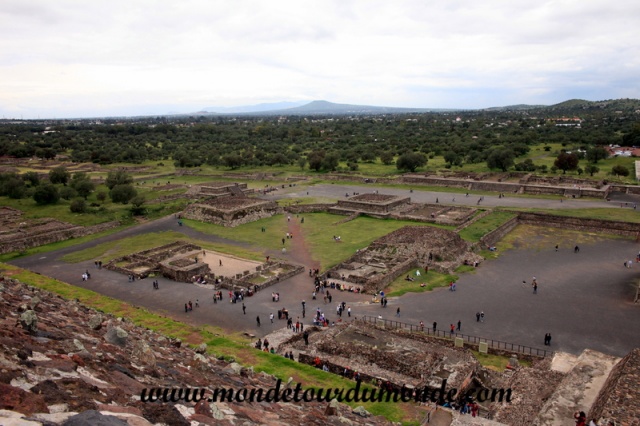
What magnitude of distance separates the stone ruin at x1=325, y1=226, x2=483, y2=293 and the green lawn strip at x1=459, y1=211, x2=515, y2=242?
2.56 m

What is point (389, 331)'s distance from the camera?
1997 cm

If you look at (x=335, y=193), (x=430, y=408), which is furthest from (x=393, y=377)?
(x=335, y=193)

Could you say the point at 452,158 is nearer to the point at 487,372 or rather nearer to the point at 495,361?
the point at 495,361

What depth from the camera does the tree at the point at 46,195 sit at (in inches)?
2005

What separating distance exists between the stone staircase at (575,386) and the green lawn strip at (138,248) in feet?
74.4

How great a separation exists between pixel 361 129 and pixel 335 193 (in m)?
88.9

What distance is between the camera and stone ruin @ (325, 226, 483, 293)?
29391 millimetres

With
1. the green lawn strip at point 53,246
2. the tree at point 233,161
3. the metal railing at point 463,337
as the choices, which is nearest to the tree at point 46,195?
the green lawn strip at point 53,246

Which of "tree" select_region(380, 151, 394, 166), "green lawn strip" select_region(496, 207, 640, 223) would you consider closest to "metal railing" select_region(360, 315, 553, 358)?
"green lawn strip" select_region(496, 207, 640, 223)

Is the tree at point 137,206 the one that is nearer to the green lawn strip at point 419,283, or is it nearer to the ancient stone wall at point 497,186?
the green lawn strip at point 419,283

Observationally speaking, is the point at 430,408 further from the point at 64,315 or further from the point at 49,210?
the point at 49,210

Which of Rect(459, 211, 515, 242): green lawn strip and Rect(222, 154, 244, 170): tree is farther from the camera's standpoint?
Rect(222, 154, 244, 170): tree

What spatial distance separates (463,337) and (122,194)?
43.0 meters

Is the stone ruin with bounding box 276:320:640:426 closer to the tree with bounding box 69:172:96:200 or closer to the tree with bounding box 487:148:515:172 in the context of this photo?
the tree with bounding box 69:172:96:200
